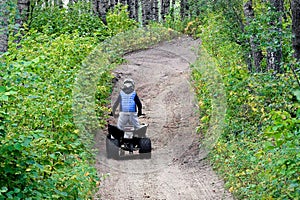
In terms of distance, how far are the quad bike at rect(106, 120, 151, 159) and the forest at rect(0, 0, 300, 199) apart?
1.87 feet

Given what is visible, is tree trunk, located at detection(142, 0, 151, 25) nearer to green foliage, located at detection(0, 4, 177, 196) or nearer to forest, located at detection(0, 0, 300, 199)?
forest, located at detection(0, 0, 300, 199)

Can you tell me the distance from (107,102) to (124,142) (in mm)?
4427

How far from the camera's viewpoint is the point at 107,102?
1688cm

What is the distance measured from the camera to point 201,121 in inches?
591

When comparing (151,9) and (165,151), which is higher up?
(151,9)

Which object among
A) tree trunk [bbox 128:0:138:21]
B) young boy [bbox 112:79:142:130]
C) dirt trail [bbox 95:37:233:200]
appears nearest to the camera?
dirt trail [bbox 95:37:233:200]

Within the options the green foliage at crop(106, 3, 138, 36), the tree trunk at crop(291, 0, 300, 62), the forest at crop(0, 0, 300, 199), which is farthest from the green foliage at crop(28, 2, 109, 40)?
→ the tree trunk at crop(291, 0, 300, 62)

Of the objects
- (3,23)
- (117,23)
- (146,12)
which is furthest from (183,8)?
(3,23)

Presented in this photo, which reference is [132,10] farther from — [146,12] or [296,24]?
[296,24]

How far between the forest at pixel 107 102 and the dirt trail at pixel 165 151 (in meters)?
0.45

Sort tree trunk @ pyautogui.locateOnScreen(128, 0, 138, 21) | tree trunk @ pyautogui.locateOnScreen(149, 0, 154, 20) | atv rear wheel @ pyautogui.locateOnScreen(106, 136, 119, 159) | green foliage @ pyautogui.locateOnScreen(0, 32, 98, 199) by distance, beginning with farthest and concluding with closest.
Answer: tree trunk @ pyautogui.locateOnScreen(128, 0, 138, 21)
tree trunk @ pyautogui.locateOnScreen(149, 0, 154, 20)
atv rear wheel @ pyautogui.locateOnScreen(106, 136, 119, 159)
green foliage @ pyautogui.locateOnScreen(0, 32, 98, 199)

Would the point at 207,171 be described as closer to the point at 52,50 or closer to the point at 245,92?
the point at 245,92

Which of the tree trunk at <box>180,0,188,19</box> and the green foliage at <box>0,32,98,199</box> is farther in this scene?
the tree trunk at <box>180,0,188,19</box>

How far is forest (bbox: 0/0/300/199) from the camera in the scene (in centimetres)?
720
